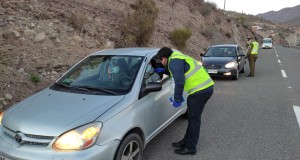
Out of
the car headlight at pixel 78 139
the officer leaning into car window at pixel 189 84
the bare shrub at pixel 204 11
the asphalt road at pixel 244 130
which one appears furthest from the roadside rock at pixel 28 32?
the bare shrub at pixel 204 11

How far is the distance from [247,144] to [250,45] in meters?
9.72

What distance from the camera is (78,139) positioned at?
3.40 meters

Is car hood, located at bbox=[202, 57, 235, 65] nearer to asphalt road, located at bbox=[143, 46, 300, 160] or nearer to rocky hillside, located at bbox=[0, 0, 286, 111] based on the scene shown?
asphalt road, located at bbox=[143, 46, 300, 160]

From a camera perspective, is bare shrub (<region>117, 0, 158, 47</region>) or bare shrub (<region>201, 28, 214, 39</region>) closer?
bare shrub (<region>117, 0, 158, 47</region>)

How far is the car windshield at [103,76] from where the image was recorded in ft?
14.7

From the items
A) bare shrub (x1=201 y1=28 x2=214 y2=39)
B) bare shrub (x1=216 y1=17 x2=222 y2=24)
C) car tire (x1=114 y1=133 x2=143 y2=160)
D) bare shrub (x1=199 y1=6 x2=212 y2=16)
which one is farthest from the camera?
bare shrub (x1=216 y1=17 x2=222 y2=24)

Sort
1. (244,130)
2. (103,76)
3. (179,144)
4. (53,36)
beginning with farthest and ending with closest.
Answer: (53,36)
(244,130)
(179,144)
(103,76)

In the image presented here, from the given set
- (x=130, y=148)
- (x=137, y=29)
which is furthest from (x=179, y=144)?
(x=137, y=29)

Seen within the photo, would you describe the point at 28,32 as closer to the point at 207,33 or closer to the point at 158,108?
the point at 158,108

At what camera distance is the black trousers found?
15.8ft

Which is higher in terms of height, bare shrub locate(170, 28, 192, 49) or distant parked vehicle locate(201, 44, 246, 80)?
bare shrub locate(170, 28, 192, 49)

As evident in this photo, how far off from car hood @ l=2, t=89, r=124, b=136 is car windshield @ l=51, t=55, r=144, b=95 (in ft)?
0.87

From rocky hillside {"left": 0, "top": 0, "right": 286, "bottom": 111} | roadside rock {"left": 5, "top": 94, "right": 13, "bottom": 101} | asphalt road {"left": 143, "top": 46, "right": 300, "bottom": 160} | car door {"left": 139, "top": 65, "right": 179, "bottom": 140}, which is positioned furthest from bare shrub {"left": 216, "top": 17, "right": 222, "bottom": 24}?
car door {"left": 139, "top": 65, "right": 179, "bottom": 140}

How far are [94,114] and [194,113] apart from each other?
1.81m
